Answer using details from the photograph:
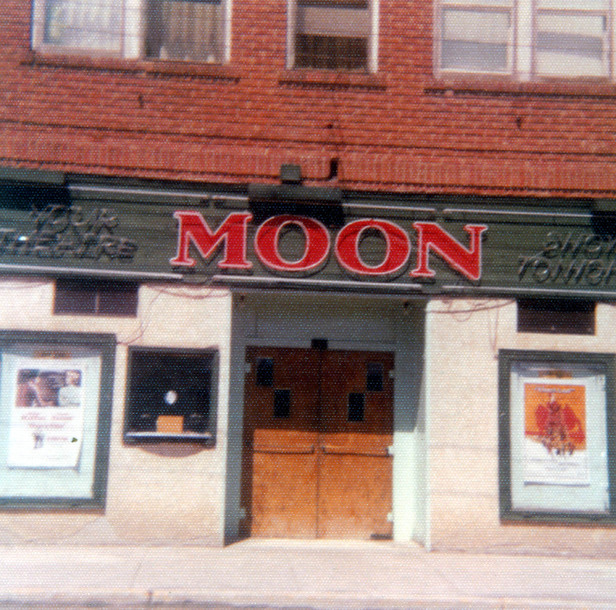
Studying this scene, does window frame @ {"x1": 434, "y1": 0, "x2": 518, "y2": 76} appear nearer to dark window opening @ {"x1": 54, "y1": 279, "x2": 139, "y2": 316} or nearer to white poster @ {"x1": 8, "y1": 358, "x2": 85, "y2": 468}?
dark window opening @ {"x1": 54, "y1": 279, "x2": 139, "y2": 316}

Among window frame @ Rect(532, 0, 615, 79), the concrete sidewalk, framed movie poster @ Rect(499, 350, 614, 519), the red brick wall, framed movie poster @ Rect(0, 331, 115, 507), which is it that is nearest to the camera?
the concrete sidewalk

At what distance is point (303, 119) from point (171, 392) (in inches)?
135

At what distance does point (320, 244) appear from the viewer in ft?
25.7

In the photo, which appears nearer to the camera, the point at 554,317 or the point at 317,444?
the point at 554,317

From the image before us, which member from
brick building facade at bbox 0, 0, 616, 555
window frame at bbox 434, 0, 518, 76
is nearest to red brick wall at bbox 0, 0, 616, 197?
brick building facade at bbox 0, 0, 616, 555

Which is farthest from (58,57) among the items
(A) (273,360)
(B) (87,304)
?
(A) (273,360)

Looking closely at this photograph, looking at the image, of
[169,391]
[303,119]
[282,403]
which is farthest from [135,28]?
[282,403]

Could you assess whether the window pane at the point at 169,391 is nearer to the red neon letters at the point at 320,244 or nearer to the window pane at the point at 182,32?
the red neon letters at the point at 320,244

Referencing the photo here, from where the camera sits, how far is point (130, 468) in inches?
293

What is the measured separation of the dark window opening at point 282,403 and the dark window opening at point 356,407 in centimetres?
74

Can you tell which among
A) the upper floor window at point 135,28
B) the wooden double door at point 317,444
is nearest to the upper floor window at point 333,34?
the upper floor window at point 135,28

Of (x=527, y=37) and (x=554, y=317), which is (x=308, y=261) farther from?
(x=527, y=37)

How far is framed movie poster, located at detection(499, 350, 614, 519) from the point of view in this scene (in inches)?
304

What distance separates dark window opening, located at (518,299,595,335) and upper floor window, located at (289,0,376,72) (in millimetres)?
3350
